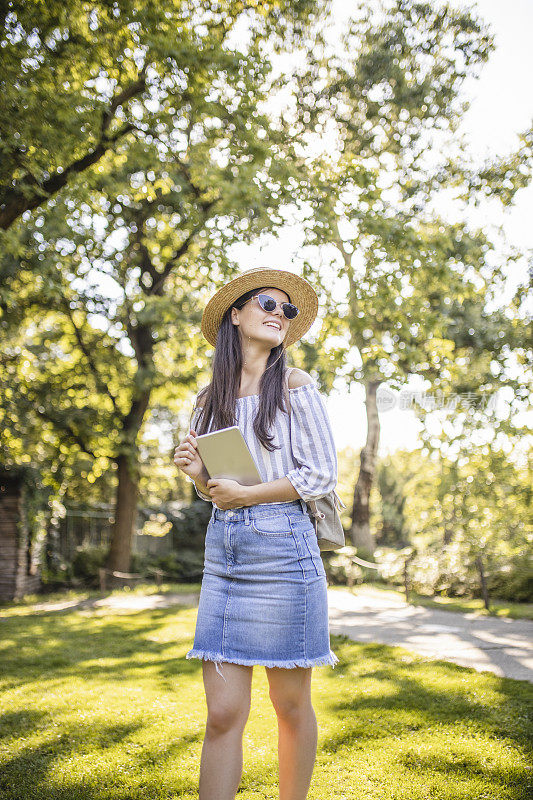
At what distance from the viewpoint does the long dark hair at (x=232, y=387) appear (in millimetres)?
2514

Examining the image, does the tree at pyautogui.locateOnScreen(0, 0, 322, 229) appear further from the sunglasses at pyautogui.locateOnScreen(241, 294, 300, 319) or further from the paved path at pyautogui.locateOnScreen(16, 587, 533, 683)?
the paved path at pyautogui.locateOnScreen(16, 587, 533, 683)

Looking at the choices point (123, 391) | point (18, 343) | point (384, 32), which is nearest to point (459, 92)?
point (384, 32)

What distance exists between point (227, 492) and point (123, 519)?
1396 centimetres

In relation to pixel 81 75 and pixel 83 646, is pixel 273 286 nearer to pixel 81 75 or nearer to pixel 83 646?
pixel 83 646

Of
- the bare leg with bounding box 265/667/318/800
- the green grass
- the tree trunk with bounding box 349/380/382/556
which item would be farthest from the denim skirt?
the tree trunk with bounding box 349/380/382/556

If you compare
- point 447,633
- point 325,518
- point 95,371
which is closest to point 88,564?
point 95,371

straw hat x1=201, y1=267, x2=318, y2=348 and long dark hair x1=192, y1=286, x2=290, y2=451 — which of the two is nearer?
long dark hair x1=192, y1=286, x2=290, y2=451

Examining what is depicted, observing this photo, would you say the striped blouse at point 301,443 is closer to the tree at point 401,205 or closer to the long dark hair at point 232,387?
the long dark hair at point 232,387

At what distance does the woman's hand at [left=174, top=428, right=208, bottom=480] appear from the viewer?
8.34 ft

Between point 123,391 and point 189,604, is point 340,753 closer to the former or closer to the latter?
point 189,604

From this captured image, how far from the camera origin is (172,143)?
30.8 feet

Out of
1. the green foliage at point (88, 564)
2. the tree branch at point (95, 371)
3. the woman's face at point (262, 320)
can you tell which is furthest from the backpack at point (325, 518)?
the green foliage at point (88, 564)

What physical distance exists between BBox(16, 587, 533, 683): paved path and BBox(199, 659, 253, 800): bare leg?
379cm

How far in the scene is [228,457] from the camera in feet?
7.92
